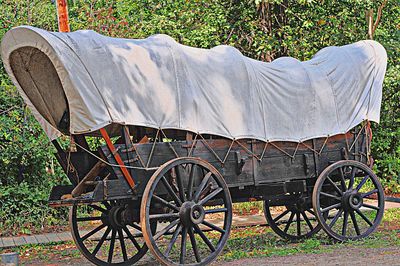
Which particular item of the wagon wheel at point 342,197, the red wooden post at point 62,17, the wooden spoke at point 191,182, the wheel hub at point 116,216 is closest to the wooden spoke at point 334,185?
the wagon wheel at point 342,197

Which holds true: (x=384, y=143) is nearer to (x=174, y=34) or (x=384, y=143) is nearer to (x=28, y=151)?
(x=174, y=34)

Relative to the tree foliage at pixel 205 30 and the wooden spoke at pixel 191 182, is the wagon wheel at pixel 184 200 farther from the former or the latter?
the tree foliage at pixel 205 30

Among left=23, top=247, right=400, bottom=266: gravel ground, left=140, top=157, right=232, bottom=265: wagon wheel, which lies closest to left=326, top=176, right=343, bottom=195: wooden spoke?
left=23, top=247, right=400, bottom=266: gravel ground

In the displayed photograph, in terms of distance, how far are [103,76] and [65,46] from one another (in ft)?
1.80

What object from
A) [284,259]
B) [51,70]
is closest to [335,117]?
[284,259]

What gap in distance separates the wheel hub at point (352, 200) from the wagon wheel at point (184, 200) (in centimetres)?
212

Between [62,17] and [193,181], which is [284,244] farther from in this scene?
[62,17]

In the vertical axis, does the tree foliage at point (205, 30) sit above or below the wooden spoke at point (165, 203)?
above

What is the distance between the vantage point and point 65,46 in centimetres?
819

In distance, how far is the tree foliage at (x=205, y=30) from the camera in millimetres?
13773

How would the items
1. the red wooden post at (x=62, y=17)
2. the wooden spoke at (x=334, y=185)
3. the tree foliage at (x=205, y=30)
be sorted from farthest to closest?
the tree foliage at (x=205, y=30)
the red wooden post at (x=62, y=17)
the wooden spoke at (x=334, y=185)

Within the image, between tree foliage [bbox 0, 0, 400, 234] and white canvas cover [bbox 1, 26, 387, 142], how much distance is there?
14.4 ft

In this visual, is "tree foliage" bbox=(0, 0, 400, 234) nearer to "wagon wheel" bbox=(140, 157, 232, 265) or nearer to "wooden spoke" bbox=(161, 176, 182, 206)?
"wagon wheel" bbox=(140, 157, 232, 265)

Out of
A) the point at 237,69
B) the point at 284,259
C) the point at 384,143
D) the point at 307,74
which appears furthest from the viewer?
the point at 384,143
